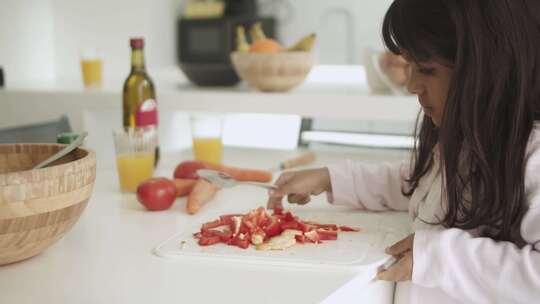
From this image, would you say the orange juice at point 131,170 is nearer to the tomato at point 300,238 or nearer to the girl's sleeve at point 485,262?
the tomato at point 300,238

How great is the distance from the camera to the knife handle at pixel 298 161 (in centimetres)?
173

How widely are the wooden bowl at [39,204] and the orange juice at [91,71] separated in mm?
1516

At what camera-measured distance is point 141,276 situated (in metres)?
0.91

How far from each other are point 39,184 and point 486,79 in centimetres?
61

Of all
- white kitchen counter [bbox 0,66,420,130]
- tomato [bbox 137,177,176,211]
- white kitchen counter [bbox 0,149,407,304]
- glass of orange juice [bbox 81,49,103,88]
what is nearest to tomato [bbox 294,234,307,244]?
white kitchen counter [bbox 0,149,407,304]

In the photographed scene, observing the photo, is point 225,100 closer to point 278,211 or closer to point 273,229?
point 278,211

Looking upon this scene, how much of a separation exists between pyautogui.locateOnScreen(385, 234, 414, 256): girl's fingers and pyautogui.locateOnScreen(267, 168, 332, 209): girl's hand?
0.31 m

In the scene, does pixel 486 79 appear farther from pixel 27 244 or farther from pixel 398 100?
pixel 398 100

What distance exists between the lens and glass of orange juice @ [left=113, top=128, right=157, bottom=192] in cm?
147

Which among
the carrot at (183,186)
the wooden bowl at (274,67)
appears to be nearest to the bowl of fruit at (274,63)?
the wooden bowl at (274,67)

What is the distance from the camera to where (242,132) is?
9.86 ft

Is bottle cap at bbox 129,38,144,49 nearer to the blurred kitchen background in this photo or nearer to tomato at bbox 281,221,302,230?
the blurred kitchen background

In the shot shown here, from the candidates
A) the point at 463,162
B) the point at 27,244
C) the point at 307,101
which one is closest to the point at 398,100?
the point at 307,101

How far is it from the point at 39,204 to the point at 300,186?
53 centimetres
